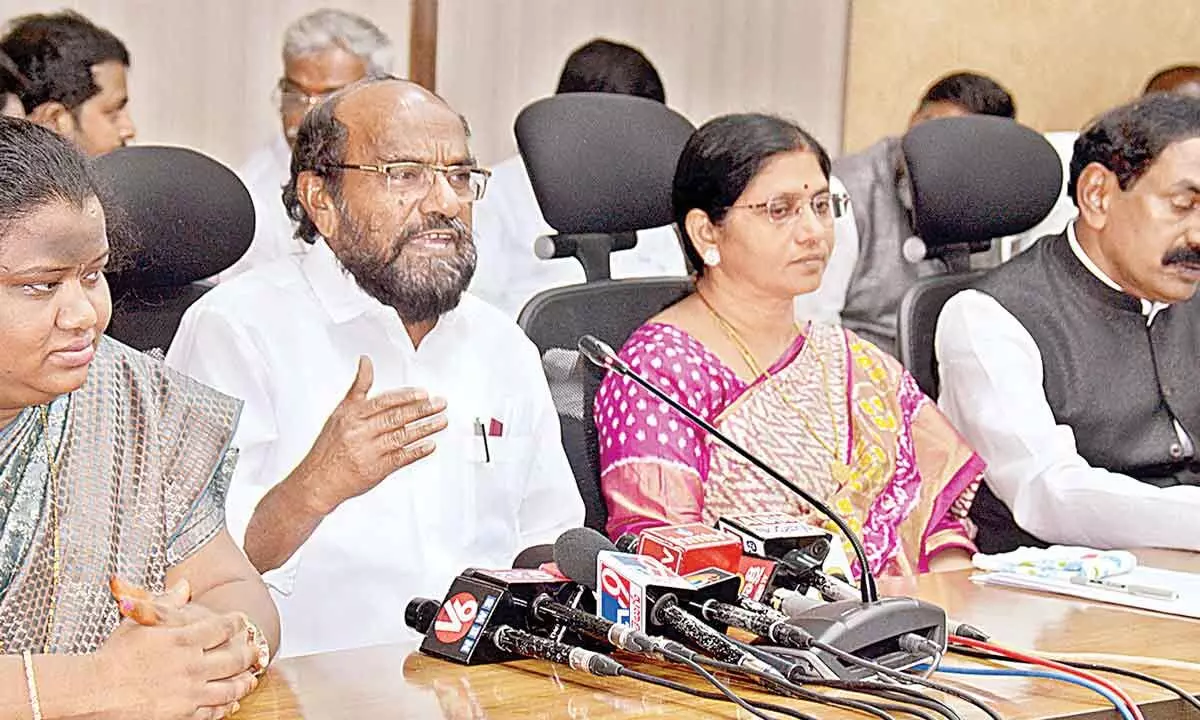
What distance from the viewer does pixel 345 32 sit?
4.19 metres

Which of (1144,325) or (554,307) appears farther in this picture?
(1144,325)

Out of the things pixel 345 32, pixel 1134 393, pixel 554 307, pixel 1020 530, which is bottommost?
pixel 1020 530

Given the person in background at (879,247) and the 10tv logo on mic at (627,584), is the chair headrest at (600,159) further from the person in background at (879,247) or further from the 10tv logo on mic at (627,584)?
the person in background at (879,247)

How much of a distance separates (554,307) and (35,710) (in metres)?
1.27

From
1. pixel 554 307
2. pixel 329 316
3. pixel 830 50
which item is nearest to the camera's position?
pixel 329 316

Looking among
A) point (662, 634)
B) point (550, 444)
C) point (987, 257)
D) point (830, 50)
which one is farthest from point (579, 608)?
point (830, 50)

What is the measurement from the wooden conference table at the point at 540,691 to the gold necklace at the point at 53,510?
23cm

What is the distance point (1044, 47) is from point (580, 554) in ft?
15.5

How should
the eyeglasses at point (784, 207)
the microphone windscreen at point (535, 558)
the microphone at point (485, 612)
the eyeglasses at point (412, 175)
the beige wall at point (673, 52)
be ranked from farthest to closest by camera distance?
the beige wall at point (673, 52)
the eyeglasses at point (784, 207)
the eyeglasses at point (412, 175)
the microphone windscreen at point (535, 558)
the microphone at point (485, 612)

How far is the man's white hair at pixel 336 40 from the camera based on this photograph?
4117 mm

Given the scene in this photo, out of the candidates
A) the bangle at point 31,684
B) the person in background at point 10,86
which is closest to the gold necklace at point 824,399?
the bangle at point 31,684

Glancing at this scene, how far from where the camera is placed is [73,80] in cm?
369

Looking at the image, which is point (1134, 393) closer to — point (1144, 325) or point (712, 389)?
point (1144, 325)

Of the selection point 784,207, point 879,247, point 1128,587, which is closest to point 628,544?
point 1128,587
